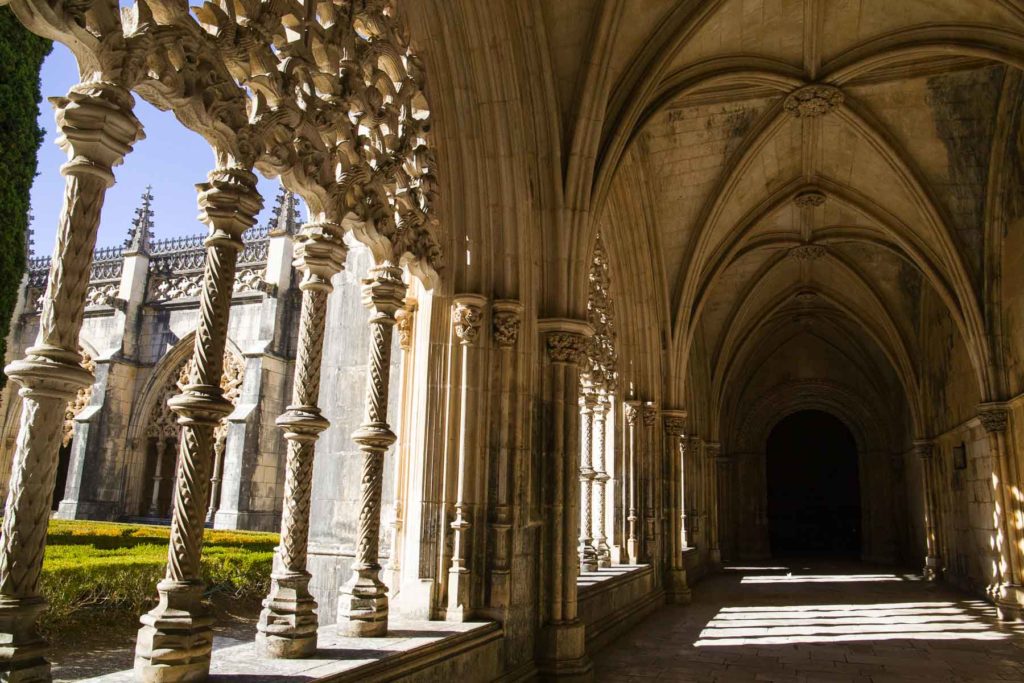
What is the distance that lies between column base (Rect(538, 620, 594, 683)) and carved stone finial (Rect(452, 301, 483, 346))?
6.79ft

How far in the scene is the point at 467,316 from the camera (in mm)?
5020

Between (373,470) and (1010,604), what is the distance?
8660 mm

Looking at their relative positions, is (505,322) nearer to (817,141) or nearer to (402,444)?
(402,444)

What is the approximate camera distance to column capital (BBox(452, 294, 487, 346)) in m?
5.00

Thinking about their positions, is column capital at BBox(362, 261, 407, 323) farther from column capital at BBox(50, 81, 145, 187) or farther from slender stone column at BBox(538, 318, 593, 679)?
column capital at BBox(50, 81, 145, 187)

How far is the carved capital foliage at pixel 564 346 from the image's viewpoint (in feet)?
18.6

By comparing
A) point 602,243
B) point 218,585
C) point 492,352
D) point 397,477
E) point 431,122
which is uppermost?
point 602,243

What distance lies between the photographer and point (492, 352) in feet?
Result: 17.0

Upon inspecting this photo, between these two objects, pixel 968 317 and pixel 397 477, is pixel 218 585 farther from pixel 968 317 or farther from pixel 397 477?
pixel 968 317

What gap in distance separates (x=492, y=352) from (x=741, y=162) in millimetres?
6082

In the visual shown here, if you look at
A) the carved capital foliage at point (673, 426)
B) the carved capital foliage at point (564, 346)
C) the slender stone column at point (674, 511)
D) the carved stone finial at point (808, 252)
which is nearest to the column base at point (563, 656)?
the carved capital foliage at point (564, 346)

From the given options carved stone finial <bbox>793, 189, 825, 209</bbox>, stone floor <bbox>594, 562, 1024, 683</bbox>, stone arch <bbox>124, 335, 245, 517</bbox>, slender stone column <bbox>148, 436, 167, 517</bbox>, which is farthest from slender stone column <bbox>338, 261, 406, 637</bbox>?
slender stone column <bbox>148, 436, 167, 517</bbox>

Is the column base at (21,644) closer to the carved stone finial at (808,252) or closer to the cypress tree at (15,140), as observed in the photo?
the cypress tree at (15,140)

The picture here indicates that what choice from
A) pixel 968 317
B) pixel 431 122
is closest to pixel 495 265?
pixel 431 122
